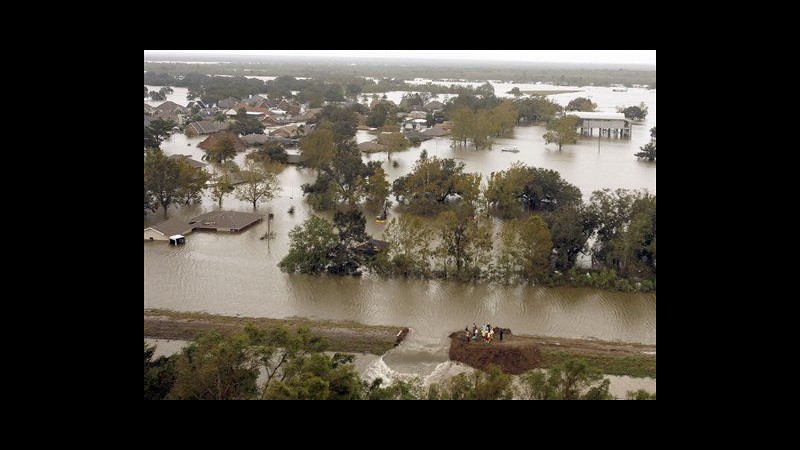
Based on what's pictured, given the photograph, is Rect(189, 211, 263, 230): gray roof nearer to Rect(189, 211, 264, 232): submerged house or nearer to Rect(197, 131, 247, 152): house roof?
Rect(189, 211, 264, 232): submerged house

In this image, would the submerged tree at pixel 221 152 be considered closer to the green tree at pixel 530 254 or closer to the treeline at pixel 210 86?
the green tree at pixel 530 254

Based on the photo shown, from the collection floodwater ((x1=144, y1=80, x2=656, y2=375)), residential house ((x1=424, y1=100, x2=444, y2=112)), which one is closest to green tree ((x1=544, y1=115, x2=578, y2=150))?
residential house ((x1=424, y1=100, x2=444, y2=112))

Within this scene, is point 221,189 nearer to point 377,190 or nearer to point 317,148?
point 377,190

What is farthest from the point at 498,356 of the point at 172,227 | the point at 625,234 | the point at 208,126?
the point at 208,126

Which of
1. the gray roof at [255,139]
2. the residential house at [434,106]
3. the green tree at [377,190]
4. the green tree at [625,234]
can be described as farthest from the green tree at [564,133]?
the green tree at [625,234]

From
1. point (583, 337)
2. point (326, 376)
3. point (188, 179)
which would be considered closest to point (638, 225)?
point (583, 337)

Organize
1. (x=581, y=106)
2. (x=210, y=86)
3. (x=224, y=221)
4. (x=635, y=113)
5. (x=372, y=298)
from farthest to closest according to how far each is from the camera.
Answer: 1. (x=210, y=86)
2. (x=581, y=106)
3. (x=635, y=113)
4. (x=224, y=221)
5. (x=372, y=298)
